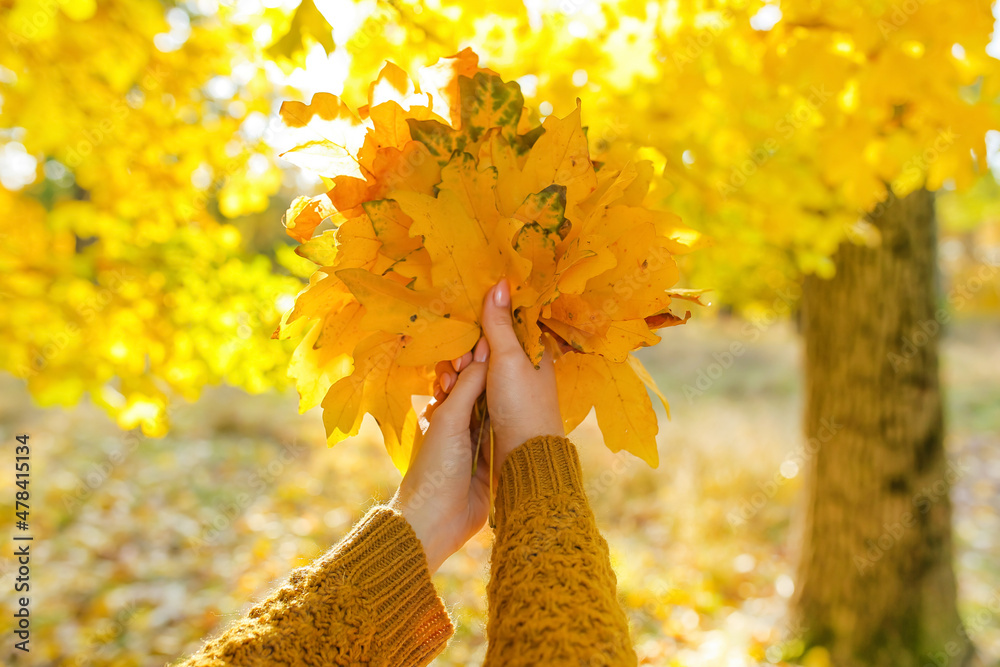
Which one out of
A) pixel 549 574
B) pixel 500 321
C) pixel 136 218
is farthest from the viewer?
pixel 136 218

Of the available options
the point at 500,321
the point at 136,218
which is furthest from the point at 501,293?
the point at 136,218

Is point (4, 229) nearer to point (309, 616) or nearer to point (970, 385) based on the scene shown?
point (309, 616)

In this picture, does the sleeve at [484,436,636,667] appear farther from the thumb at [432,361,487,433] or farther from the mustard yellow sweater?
the thumb at [432,361,487,433]

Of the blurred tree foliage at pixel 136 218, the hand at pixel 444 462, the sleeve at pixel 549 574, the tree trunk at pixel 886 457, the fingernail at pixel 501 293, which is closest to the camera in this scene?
the sleeve at pixel 549 574

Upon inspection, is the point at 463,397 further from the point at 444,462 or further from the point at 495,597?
the point at 495,597

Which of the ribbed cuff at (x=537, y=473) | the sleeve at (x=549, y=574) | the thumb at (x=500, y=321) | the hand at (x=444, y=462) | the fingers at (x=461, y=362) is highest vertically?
the fingers at (x=461, y=362)

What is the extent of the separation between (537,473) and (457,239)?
399 millimetres

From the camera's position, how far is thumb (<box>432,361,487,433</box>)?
1049 millimetres

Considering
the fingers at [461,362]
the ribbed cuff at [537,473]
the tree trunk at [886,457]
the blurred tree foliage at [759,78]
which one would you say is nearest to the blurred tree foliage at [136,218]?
the blurred tree foliage at [759,78]

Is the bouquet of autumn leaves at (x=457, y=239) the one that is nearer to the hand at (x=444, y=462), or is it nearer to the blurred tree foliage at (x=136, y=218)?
the hand at (x=444, y=462)

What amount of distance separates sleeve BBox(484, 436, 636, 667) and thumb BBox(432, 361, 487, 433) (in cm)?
12

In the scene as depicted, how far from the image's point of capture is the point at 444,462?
1079 mm

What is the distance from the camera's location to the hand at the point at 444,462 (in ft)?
3.46

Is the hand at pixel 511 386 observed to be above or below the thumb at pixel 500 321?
below
